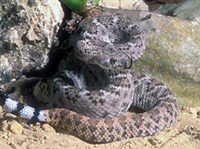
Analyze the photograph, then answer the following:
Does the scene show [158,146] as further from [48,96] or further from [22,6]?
[22,6]

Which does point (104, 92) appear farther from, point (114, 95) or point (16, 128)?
point (16, 128)

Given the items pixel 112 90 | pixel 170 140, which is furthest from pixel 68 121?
pixel 170 140

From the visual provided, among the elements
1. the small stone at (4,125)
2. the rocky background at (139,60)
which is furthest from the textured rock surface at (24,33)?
the small stone at (4,125)

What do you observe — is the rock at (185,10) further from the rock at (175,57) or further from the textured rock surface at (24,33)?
the textured rock surface at (24,33)

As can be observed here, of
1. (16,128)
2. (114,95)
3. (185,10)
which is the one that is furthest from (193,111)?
(16,128)

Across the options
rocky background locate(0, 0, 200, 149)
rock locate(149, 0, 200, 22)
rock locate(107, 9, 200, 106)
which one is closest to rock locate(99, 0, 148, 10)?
rock locate(149, 0, 200, 22)

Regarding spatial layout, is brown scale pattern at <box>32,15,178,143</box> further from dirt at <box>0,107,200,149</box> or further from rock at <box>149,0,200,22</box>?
rock at <box>149,0,200,22</box>

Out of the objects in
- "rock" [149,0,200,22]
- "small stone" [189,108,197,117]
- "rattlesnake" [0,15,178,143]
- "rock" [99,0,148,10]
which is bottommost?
"small stone" [189,108,197,117]
